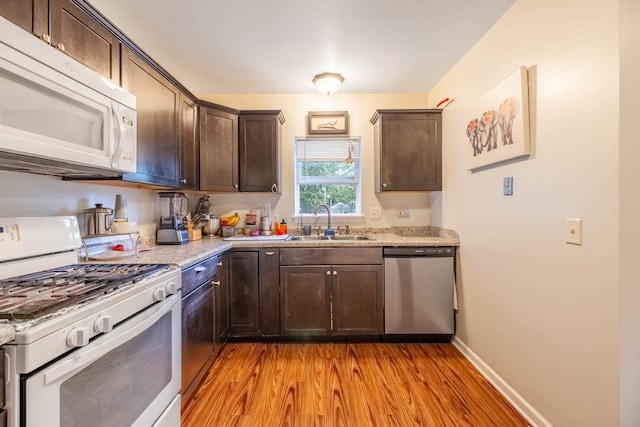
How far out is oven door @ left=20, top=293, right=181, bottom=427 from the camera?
72cm

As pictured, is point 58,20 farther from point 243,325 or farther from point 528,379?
point 528,379

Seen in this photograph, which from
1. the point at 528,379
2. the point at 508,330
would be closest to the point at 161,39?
the point at 508,330

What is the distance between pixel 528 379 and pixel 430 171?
1724 mm

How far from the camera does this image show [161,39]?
196 cm

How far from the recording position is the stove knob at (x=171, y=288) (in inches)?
50.4

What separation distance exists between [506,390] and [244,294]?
1.95 metres

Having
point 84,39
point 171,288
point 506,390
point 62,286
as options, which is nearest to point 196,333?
point 171,288

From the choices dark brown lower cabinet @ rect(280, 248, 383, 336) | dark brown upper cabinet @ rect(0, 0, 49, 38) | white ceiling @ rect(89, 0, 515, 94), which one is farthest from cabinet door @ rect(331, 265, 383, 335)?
dark brown upper cabinet @ rect(0, 0, 49, 38)

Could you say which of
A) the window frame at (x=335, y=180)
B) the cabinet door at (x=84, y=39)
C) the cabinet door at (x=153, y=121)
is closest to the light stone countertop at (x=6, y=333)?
the cabinet door at (x=153, y=121)

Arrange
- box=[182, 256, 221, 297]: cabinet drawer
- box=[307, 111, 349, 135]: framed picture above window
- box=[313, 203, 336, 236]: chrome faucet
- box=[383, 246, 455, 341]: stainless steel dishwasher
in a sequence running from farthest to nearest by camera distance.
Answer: box=[307, 111, 349, 135]: framed picture above window → box=[313, 203, 336, 236]: chrome faucet → box=[383, 246, 455, 341]: stainless steel dishwasher → box=[182, 256, 221, 297]: cabinet drawer

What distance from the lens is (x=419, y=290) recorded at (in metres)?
2.29

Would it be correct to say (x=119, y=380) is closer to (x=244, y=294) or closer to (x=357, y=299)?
(x=244, y=294)

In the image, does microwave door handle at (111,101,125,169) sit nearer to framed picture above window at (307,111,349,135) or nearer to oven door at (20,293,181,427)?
oven door at (20,293,181,427)

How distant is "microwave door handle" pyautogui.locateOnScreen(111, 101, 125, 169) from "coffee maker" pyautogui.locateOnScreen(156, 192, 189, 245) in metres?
1.01
